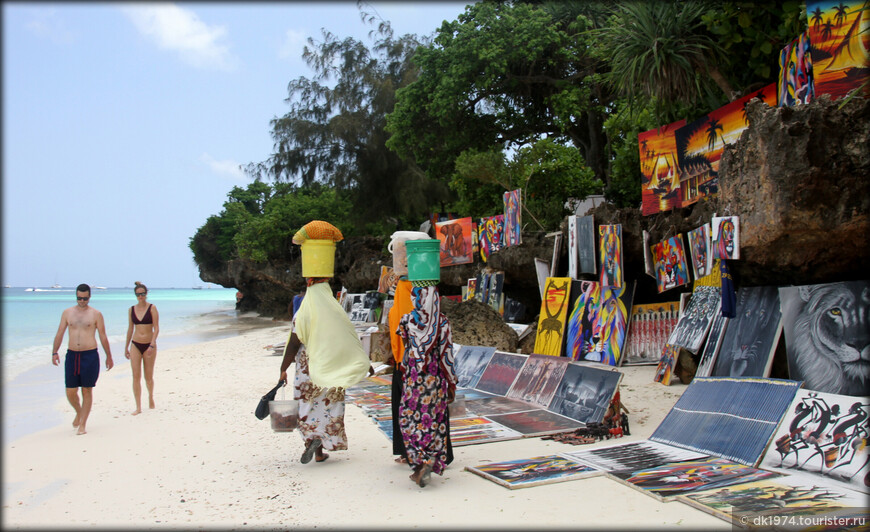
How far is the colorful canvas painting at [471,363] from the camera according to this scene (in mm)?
9250

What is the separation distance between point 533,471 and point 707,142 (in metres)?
7.17

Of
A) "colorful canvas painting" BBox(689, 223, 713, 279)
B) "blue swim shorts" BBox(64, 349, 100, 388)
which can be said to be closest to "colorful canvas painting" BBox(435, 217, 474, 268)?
"colorful canvas painting" BBox(689, 223, 713, 279)

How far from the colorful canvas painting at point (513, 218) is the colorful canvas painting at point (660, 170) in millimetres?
3069

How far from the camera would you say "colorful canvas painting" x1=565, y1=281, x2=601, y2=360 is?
10492 millimetres

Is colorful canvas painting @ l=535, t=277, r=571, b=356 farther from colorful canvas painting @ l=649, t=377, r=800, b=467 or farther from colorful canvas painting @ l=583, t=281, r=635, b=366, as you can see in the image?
colorful canvas painting @ l=649, t=377, r=800, b=467

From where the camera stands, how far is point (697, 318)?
8.17 metres

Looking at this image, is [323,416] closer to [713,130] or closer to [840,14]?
[840,14]

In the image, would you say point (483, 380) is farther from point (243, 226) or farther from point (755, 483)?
point (243, 226)

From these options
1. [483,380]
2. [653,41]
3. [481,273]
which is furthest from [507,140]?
[483,380]

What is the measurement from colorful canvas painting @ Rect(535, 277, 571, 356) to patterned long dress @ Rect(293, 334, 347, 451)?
6.13m

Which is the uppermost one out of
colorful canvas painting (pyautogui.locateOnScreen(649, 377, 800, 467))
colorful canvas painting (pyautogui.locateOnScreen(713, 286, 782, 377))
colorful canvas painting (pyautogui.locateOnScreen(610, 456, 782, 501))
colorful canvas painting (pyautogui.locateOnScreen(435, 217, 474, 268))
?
colorful canvas painting (pyautogui.locateOnScreen(435, 217, 474, 268))

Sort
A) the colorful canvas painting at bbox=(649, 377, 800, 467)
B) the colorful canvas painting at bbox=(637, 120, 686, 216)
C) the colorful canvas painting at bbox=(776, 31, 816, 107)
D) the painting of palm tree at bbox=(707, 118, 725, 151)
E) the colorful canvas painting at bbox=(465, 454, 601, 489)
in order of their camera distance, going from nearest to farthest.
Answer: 1. the colorful canvas painting at bbox=(465, 454, 601, 489)
2. the colorful canvas painting at bbox=(649, 377, 800, 467)
3. the colorful canvas painting at bbox=(776, 31, 816, 107)
4. the painting of palm tree at bbox=(707, 118, 725, 151)
5. the colorful canvas painting at bbox=(637, 120, 686, 216)

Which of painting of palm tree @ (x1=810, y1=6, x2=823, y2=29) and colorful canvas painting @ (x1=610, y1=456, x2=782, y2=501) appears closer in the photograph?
colorful canvas painting @ (x1=610, y1=456, x2=782, y2=501)

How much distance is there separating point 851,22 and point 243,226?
33.0 metres
